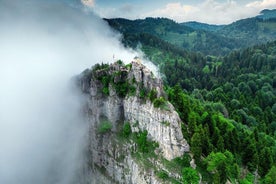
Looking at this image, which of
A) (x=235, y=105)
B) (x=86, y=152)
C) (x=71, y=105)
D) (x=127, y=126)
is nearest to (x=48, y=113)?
(x=71, y=105)

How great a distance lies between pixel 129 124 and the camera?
83250mm

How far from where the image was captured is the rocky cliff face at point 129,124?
7194 centimetres

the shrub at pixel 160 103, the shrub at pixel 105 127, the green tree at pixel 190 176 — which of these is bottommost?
the green tree at pixel 190 176

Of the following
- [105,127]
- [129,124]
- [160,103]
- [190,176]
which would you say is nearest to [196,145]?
[190,176]

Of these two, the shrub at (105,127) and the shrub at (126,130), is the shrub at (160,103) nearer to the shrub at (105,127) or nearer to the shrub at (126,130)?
the shrub at (126,130)

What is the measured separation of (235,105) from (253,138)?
69014 mm

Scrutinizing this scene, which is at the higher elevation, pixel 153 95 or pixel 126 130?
pixel 153 95

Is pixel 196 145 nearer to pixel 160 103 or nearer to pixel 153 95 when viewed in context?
pixel 160 103

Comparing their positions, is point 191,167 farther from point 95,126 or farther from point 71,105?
point 71,105

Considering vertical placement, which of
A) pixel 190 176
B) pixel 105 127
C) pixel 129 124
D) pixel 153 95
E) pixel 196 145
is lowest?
pixel 190 176

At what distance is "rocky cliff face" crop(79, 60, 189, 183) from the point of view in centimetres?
7194

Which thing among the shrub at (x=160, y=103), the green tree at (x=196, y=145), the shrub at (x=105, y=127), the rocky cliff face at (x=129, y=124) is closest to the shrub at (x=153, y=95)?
the rocky cliff face at (x=129, y=124)

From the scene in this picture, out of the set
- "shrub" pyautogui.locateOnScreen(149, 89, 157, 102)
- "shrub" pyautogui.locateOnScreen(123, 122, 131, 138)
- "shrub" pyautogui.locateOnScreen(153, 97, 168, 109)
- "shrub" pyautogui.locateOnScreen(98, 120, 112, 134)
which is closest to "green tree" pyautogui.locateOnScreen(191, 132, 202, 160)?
"shrub" pyautogui.locateOnScreen(153, 97, 168, 109)

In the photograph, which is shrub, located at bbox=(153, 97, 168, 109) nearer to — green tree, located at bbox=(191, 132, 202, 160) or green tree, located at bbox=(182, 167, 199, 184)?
green tree, located at bbox=(191, 132, 202, 160)
